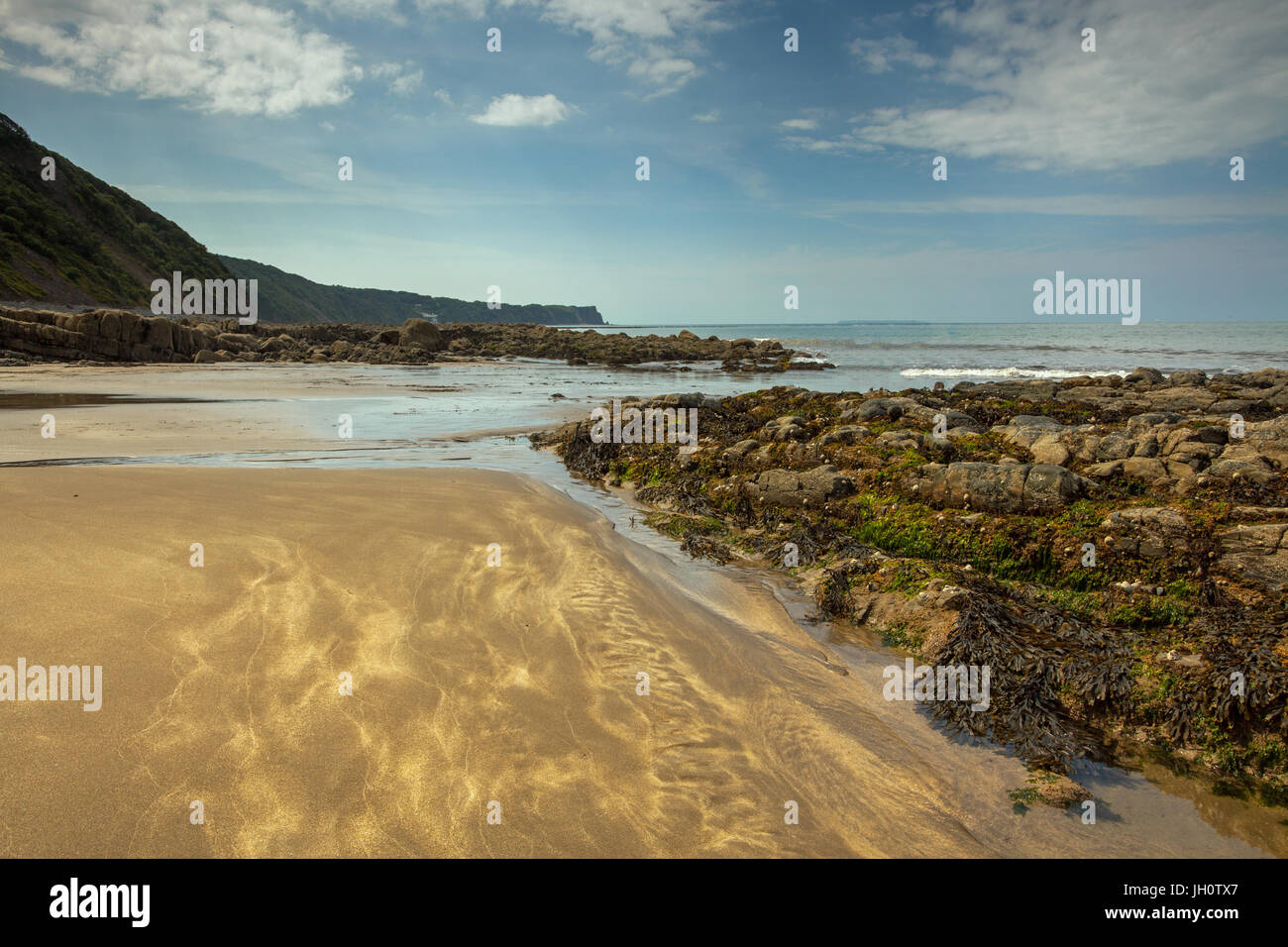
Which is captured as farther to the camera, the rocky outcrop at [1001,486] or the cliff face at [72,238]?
the cliff face at [72,238]

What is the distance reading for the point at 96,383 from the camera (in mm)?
22750

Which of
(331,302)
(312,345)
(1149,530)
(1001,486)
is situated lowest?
A: (1149,530)

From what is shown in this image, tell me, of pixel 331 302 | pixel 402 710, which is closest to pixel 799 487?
pixel 402 710

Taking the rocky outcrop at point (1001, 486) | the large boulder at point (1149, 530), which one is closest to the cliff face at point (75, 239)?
the rocky outcrop at point (1001, 486)

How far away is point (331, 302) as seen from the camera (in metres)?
150

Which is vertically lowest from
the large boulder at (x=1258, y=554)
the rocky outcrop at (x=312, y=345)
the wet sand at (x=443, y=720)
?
the wet sand at (x=443, y=720)

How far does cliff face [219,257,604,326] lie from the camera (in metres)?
122

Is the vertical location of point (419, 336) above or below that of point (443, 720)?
above

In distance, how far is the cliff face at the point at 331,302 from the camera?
12169 cm

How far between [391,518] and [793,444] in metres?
6.25

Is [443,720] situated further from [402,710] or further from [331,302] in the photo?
[331,302]

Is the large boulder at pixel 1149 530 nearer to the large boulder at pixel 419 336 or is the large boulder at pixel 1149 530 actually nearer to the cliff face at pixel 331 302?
the large boulder at pixel 419 336

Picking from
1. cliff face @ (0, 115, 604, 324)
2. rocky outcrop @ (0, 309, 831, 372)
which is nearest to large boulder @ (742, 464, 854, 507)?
rocky outcrop @ (0, 309, 831, 372)
